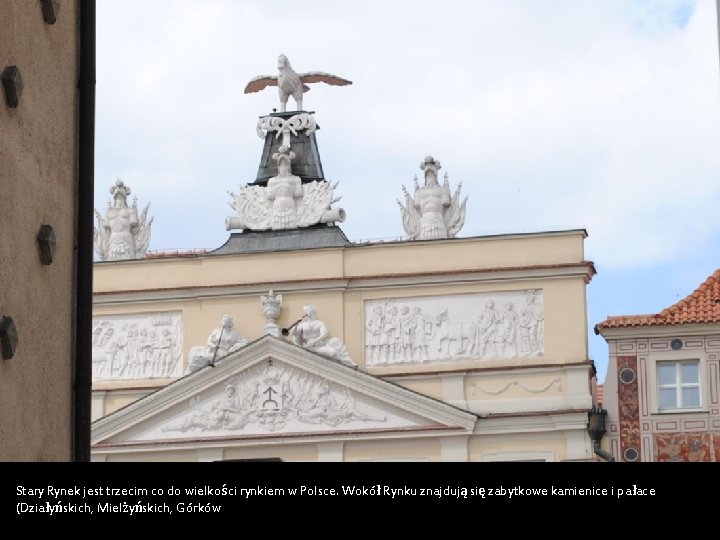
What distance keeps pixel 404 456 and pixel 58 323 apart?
27195mm

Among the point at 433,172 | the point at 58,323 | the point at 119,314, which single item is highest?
the point at 433,172

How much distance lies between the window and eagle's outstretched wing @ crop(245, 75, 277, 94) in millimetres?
9326

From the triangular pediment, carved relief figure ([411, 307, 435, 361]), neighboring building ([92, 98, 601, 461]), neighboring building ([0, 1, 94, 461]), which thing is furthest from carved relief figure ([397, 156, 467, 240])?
neighboring building ([0, 1, 94, 461])

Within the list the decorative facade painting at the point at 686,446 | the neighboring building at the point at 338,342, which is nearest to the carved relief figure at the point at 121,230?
the neighboring building at the point at 338,342

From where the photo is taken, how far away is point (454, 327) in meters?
36.8

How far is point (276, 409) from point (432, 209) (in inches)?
185

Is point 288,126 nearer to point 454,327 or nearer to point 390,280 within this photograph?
point 390,280

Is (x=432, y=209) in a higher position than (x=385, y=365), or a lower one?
higher

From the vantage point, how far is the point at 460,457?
1416 inches

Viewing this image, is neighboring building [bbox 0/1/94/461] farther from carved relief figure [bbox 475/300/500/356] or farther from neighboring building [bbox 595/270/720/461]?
carved relief figure [bbox 475/300/500/356]

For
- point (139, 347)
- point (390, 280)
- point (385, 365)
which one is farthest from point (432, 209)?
point (139, 347)
